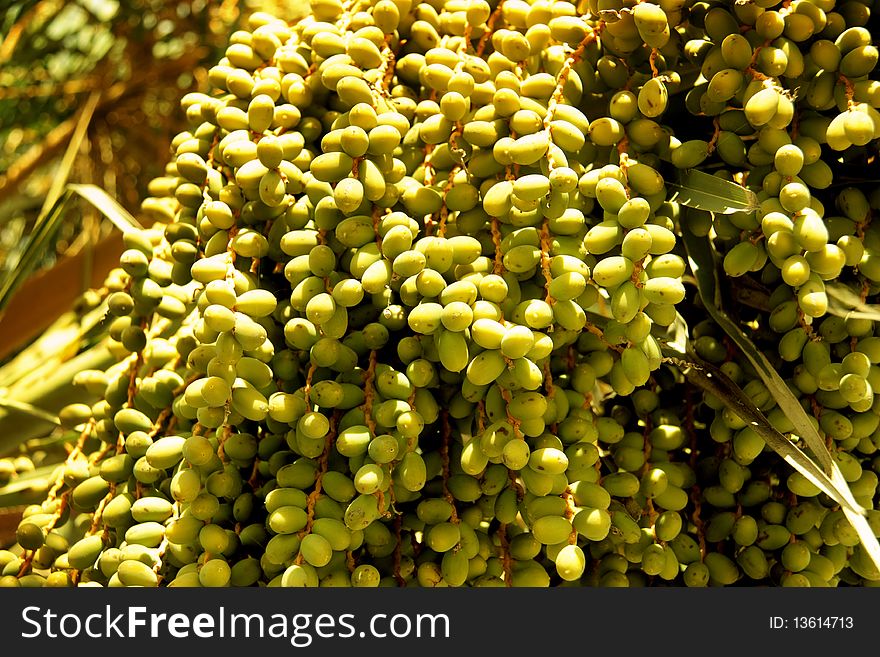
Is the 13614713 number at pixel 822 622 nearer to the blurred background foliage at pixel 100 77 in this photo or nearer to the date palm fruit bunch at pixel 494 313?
the date palm fruit bunch at pixel 494 313

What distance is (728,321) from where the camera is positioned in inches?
21.6

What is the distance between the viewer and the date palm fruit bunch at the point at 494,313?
0.48 metres

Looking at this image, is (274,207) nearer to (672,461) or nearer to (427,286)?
(427,286)

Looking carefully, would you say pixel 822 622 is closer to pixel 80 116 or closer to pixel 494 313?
pixel 494 313

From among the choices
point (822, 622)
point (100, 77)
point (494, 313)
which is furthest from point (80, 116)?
point (822, 622)

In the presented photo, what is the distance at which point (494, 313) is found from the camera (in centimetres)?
47

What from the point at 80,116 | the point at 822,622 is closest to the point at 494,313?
the point at 822,622

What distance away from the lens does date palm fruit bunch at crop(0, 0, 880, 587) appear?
1.59 ft

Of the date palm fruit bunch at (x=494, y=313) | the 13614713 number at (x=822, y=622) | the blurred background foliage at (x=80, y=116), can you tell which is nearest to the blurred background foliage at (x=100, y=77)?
the blurred background foliage at (x=80, y=116)

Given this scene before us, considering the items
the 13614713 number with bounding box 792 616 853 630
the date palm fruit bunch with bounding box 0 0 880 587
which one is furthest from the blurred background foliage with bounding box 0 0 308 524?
the 13614713 number with bounding box 792 616 853 630

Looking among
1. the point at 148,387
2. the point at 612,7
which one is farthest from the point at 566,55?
the point at 148,387

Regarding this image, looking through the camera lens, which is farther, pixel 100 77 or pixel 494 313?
pixel 100 77

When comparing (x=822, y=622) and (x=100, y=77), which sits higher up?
(x=100, y=77)

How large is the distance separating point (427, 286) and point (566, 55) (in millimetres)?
206
